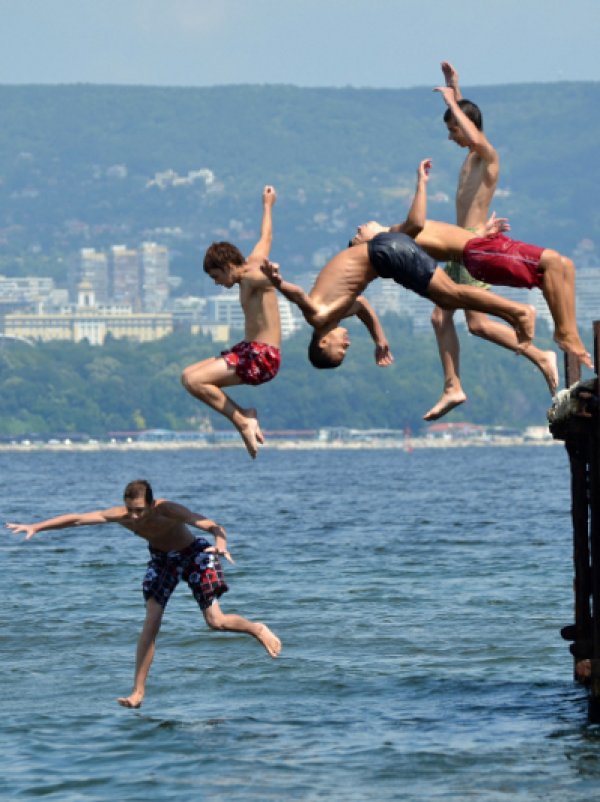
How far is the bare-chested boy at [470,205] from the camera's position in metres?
20.0

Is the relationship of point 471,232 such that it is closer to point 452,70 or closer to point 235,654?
point 452,70

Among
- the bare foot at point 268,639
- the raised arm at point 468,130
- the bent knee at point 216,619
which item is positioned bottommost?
the bare foot at point 268,639

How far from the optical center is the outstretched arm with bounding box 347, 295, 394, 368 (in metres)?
19.8

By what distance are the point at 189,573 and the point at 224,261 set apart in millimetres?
5139

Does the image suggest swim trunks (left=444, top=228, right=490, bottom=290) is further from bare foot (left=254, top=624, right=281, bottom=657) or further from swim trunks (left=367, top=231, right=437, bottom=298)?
bare foot (left=254, top=624, right=281, bottom=657)

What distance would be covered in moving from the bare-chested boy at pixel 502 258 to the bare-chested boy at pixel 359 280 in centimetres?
35

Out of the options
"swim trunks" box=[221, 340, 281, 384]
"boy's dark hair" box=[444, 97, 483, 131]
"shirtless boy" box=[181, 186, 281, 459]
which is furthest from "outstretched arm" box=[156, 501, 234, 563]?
"boy's dark hair" box=[444, 97, 483, 131]

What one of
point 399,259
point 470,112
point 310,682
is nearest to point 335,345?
point 399,259

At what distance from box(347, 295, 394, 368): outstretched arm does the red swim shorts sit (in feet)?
3.59

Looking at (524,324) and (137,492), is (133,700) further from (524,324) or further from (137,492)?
(524,324)

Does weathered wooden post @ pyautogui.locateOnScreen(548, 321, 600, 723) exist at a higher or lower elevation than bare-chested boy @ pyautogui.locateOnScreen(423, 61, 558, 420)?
lower

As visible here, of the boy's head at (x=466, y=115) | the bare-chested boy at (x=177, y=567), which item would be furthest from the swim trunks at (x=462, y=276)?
the bare-chested boy at (x=177, y=567)

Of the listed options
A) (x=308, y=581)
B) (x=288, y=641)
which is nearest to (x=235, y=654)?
(x=288, y=641)

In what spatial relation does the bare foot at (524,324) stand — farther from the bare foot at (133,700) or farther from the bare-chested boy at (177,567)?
the bare foot at (133,700)
